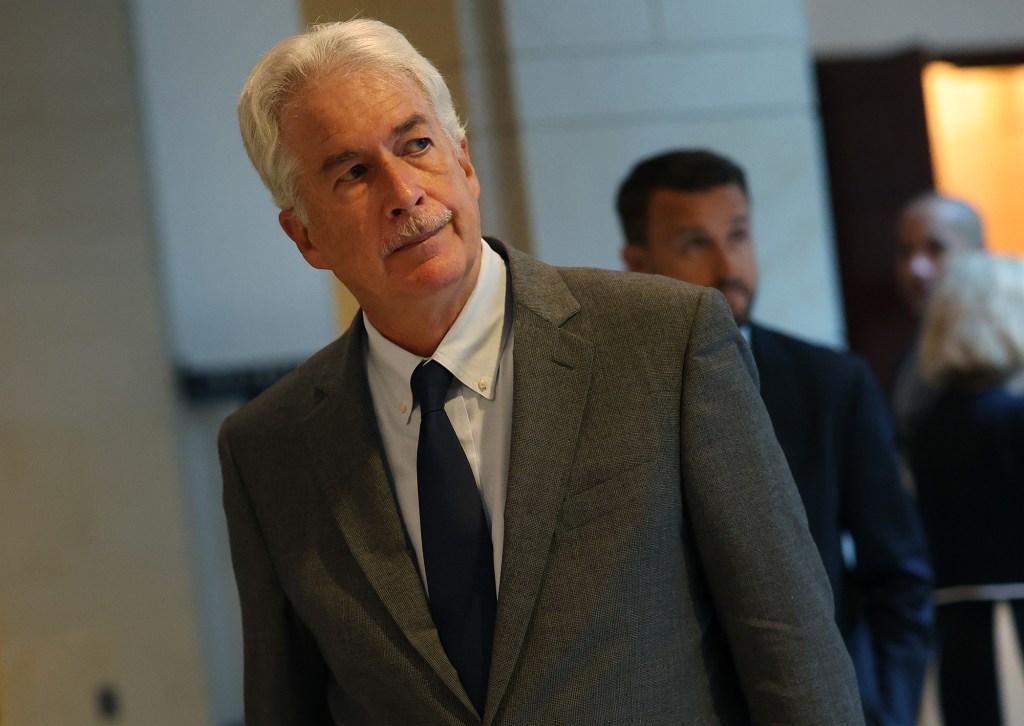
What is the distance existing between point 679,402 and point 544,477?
180 mm

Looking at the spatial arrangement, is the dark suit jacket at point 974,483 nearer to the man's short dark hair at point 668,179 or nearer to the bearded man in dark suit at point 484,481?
the man's short dark hair at point 668,179

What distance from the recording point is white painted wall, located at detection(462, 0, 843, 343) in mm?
2703

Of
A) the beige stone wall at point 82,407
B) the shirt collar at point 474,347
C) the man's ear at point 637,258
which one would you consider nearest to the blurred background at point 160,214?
the beige stone wall at point 82,407

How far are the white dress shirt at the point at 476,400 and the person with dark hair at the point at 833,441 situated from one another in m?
0.50

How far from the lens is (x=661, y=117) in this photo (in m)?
2.94

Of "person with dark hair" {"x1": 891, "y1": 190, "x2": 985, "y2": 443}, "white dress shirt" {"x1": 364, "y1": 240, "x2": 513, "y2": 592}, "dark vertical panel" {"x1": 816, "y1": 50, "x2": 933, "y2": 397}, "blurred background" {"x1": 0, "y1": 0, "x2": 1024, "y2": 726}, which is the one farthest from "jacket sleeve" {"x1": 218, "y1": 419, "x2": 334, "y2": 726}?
"dark vertical panel" {"x1": 816, "y1": 50, "x2": 933, "y2": 397}

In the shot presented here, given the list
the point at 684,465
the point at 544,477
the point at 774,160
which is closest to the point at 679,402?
the point at 684,465

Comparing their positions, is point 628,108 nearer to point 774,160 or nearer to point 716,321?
point 774,160

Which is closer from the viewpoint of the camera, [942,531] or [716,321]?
[716,321]

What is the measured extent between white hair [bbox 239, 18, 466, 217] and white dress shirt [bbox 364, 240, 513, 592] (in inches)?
9.1

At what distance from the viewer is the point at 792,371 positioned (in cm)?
194

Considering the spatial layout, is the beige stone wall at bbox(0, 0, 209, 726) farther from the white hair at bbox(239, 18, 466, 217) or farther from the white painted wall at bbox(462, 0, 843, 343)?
the white hair at bbox(239, 18, 466, 217)

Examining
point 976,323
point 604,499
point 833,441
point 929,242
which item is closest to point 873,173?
point 929,242

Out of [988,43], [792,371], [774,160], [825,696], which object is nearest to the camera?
[825,696]
